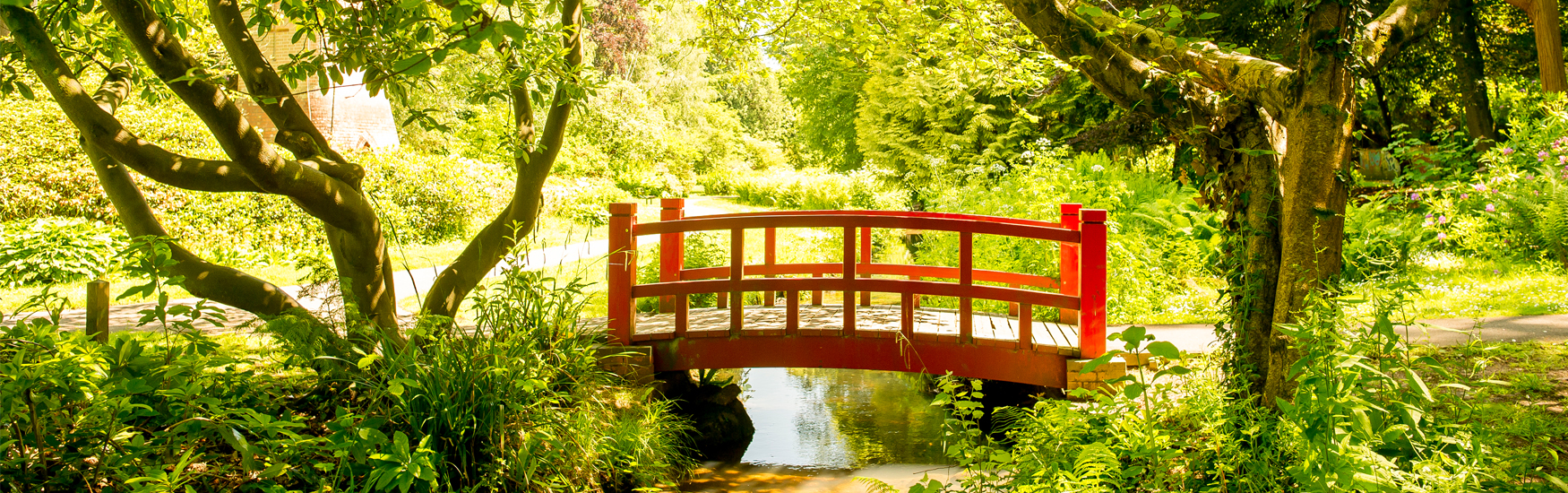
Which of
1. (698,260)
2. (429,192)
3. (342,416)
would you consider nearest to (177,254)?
(342,416)

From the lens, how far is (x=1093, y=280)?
16.1 ft

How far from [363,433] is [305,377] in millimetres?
1558

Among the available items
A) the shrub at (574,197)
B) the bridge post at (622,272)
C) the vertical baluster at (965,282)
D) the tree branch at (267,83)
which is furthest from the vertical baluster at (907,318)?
the shrub at (574,197)

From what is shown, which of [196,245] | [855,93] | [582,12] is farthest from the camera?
[855,93]

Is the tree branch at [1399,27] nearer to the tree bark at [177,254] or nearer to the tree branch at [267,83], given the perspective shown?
the tree branch at [267,83]

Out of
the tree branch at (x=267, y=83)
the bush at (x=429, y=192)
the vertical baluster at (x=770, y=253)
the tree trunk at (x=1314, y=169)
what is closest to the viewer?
the tree trunk at (x=1314, y=169)

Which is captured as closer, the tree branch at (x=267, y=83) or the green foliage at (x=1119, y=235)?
the tree branch at (x=267, y=83)

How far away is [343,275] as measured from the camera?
14.8ft

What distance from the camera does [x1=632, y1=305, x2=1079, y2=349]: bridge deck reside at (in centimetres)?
545

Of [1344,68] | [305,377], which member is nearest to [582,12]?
[305,377]

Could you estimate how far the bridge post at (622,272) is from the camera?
17.1 ft

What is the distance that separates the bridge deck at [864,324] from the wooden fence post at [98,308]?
268 cm

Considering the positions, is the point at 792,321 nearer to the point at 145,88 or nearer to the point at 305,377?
the point at 305,377

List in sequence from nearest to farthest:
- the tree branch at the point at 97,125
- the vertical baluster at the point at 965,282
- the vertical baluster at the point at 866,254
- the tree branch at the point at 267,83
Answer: the tree branch at the point at 97,125
the tree branch at the point at 267,83
the vertical baluster at the point at 965,282
the vertical baluster at the point at 866,254
